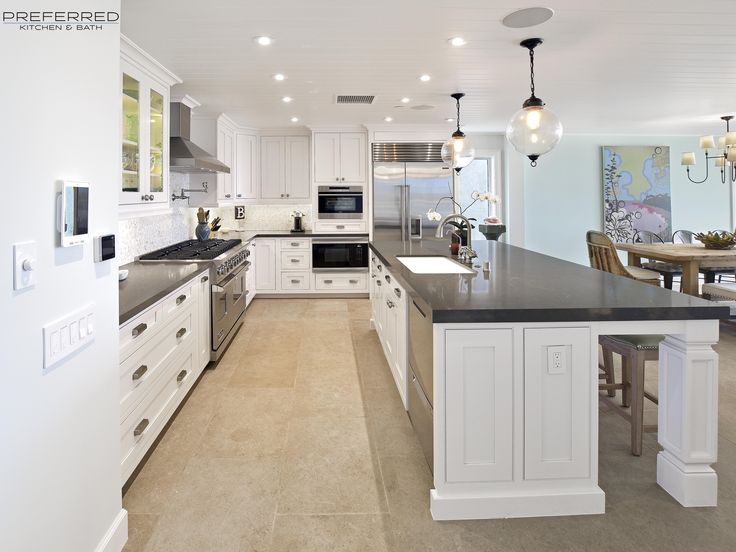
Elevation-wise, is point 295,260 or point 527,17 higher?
point 527,17

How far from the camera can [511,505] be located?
2.04 m

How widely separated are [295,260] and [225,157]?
5.57 feet

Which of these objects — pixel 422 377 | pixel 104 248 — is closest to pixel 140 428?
pixel 104 248

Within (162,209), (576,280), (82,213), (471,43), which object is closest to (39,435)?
(82,213)

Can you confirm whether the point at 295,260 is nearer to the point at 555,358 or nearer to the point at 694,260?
the point at 694,260

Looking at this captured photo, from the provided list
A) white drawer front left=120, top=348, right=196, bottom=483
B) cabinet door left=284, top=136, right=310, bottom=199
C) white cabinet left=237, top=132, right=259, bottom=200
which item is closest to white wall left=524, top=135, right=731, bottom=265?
→ cabinet door left=284, top=136, right=310, bottom=199

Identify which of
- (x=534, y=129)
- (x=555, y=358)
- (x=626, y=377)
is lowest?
(x=626, y=377)

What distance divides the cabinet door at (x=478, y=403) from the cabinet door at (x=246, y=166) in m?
5.26

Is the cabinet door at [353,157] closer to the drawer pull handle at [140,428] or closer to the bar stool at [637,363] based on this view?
the bar stool at [637,363]

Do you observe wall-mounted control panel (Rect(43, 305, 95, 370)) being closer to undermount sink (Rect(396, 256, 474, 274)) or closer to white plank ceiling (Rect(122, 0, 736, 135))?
white plank ceiling (Rect(122, 0, 736, 135))

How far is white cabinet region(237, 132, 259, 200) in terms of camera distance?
6773mm

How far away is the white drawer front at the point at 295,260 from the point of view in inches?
281

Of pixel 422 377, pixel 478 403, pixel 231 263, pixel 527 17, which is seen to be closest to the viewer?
pixel 478 403

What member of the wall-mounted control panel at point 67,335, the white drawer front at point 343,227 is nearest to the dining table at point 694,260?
the white drawer front at point 343,227
